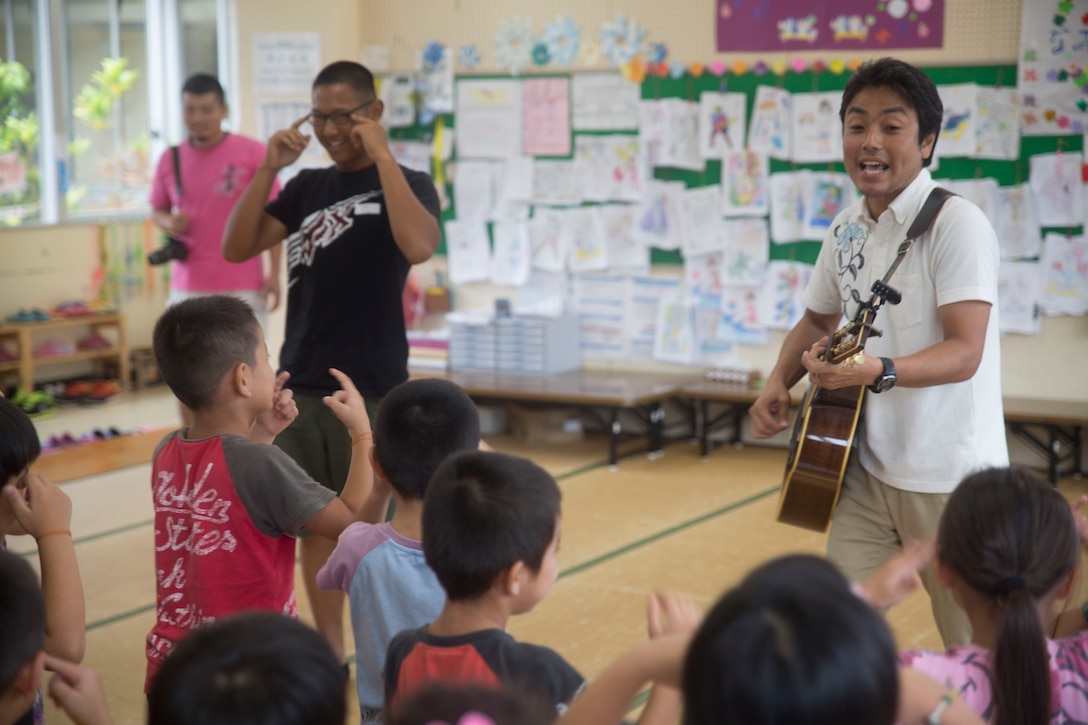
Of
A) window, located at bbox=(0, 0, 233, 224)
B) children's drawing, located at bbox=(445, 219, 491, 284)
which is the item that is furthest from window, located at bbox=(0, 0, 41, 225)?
children's drawing, located at bbox=(445, 219, 491, 284)

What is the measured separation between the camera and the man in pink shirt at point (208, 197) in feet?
16.7

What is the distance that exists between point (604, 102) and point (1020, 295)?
234cm

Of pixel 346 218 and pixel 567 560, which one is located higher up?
pixel 346 218

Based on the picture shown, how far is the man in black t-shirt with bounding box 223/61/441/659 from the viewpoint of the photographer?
3197 millimetres

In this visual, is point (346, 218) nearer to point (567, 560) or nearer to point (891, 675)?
point (567, 560)

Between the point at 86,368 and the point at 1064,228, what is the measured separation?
5843 millimetres

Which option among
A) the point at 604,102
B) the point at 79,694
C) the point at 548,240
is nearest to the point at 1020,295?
the point at 604,102

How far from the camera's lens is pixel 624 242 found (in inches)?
262

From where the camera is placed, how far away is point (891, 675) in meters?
1.00

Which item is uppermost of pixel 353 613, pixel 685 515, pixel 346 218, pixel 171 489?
pixel 346 218

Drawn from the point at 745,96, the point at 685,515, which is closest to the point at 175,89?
the point at 745,96

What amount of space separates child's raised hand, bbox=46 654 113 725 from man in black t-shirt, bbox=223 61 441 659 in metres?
1.76

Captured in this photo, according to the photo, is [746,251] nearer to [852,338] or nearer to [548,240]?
[548,240]

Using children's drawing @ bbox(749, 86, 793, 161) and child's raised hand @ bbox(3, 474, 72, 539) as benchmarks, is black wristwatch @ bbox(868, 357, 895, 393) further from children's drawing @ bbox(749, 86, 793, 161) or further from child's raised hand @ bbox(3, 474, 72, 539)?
A: children's drawing @ bbox(749, 86, 793, 161)
